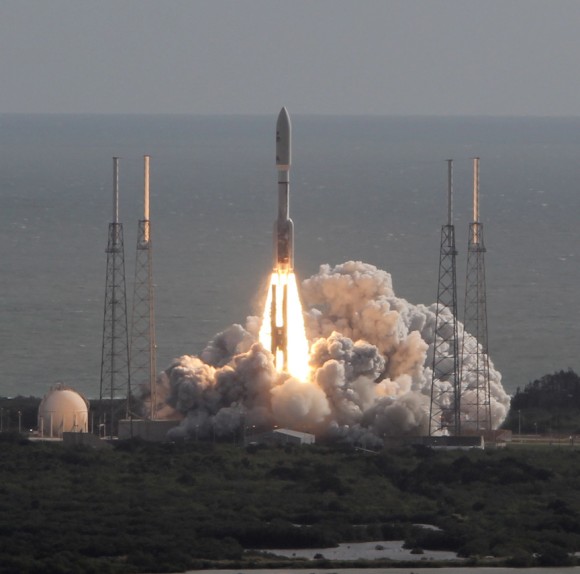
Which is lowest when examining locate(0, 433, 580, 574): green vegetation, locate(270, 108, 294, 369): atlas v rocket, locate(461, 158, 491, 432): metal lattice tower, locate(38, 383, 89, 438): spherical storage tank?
locate(0, 433, 580, 574): green vegetation

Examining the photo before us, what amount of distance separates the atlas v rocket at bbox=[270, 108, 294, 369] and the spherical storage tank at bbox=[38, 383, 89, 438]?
607 centimetres

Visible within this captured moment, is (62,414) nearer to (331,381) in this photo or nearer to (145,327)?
(331,381)

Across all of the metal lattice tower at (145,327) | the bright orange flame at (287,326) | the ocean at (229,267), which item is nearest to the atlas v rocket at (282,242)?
the bright orange flame at (287,326)

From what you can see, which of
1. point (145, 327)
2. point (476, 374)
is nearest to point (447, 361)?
point (476, 374)

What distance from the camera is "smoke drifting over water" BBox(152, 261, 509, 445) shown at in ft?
239

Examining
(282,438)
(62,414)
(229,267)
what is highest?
(229,267)

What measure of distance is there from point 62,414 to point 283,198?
9.40 m

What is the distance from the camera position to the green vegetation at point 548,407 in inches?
3093

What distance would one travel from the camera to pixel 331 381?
238 ft

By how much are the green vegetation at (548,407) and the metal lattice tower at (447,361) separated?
3352 mm

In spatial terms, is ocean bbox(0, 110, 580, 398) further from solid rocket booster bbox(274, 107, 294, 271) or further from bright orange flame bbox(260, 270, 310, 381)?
solid rocket booster bbox(274, 107, 294, 271)

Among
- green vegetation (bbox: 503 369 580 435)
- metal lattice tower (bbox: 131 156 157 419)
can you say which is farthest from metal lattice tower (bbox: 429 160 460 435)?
metal lattice tower (bbox: 131 156 157 419)

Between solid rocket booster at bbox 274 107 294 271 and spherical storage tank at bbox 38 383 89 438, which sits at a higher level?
solid rocket booster at bbox 274 107 294 271

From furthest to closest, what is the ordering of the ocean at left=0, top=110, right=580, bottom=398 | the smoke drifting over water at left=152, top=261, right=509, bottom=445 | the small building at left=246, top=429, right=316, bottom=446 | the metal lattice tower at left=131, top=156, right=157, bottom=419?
the ocean at left=0, top=110, right=580, bottom=398, the smoke drifting over water at left=152, top=261, right=509, bottom=445, the metal lattice tower at left=131, top=156, right=157, bottom=419, the small building at left=246, top=429, right=316, bottom=446
